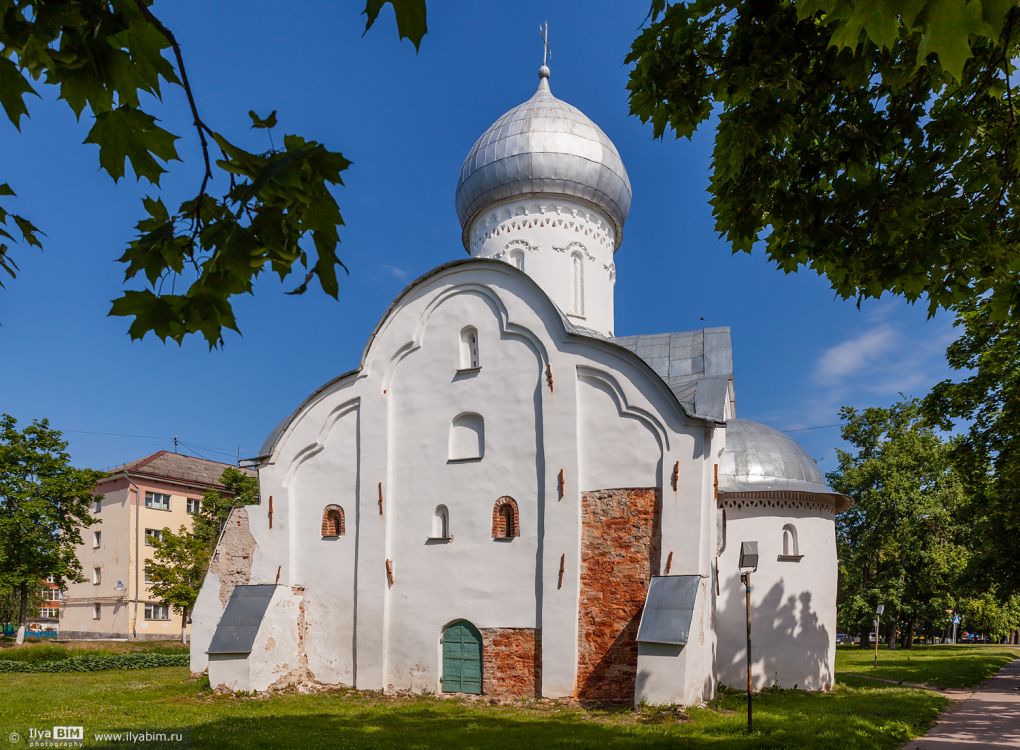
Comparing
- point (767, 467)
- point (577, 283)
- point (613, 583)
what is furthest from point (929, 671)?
point (577, 283)

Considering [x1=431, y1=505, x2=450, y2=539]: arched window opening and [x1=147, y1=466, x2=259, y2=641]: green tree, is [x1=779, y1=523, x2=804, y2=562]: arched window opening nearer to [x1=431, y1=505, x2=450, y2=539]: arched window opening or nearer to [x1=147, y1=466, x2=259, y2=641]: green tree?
[x1=431, y1=505, x2=450, y2=539]: arched window opening

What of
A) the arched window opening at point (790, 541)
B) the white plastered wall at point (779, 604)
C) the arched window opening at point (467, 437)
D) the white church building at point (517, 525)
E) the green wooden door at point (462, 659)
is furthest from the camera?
the arched window opening at point (790, 541)

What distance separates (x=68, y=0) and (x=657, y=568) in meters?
11.8

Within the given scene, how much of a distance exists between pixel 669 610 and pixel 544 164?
1085cm

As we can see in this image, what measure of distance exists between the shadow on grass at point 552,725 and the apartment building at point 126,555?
918 inches

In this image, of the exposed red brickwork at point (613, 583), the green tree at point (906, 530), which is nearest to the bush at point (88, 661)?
the exposed red brickwork at point (613, 583)

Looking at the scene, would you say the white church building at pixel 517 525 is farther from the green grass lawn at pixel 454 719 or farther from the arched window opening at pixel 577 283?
the arched window opening at pixel 577 283

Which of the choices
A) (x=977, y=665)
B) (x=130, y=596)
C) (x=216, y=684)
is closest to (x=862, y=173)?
(x=216, y=684)

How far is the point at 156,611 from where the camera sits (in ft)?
112

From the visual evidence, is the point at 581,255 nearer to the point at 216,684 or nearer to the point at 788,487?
the point at 788,487

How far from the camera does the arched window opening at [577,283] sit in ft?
59.1

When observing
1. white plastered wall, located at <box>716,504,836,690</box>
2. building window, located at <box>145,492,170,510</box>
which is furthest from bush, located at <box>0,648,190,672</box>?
white plastered wall, located at <box>716,504,836,690</box>

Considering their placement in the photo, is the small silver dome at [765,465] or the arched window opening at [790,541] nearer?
the arched window opening at [790,541]

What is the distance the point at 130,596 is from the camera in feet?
108
